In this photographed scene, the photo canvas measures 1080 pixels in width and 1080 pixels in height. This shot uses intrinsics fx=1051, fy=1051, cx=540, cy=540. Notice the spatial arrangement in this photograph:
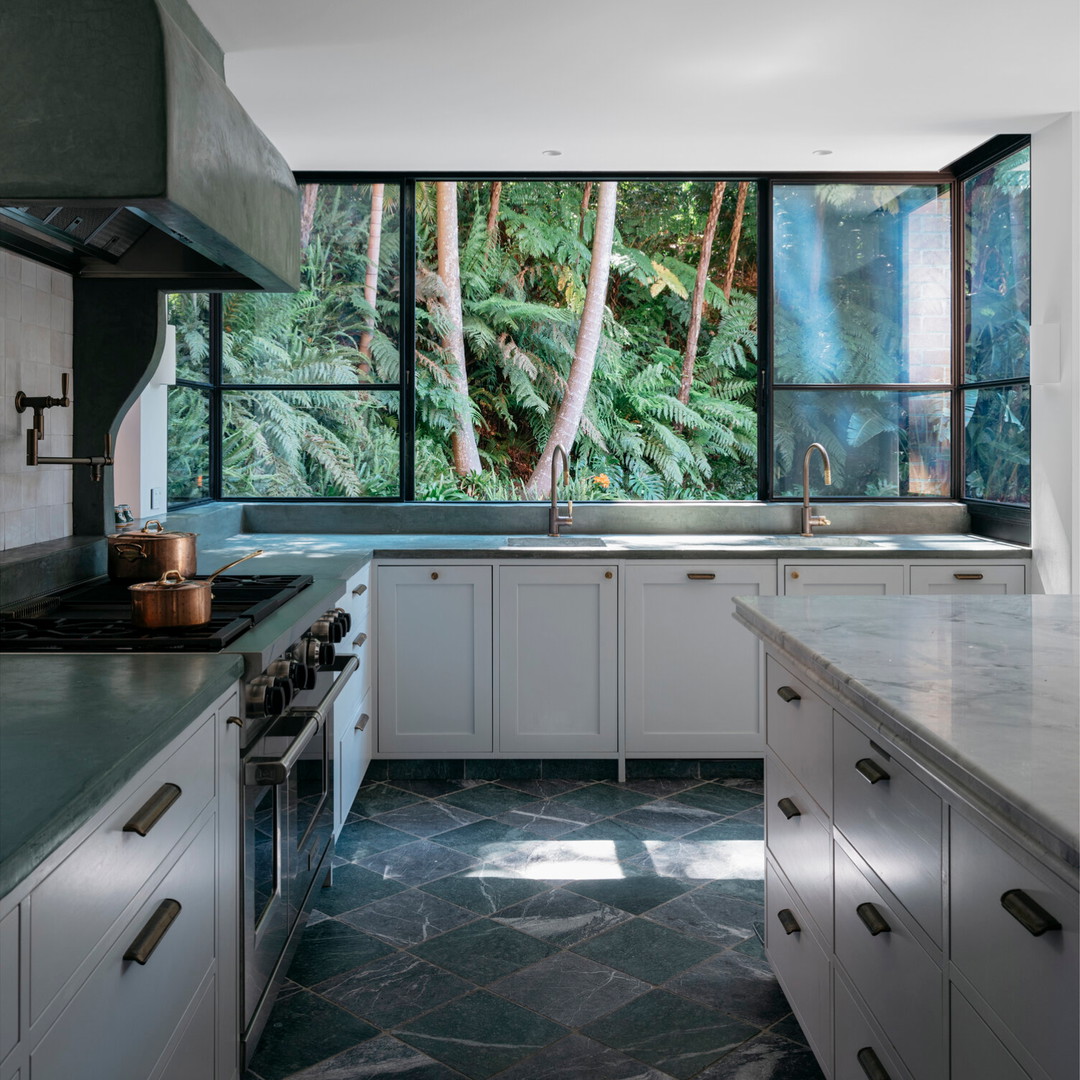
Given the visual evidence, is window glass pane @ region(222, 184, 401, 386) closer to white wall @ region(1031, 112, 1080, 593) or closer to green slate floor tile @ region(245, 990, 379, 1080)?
white wall @ region(1031, 112, 1080, 593)

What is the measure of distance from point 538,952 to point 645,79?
2691mm

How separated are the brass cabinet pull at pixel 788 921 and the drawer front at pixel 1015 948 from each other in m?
0.86

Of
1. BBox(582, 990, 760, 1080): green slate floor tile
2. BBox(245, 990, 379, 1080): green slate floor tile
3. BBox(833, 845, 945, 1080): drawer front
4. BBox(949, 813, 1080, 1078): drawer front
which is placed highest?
BBox(949, 813, 1080, 1078): drawer front

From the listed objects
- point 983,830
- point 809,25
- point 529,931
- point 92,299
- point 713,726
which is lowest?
point 529,931

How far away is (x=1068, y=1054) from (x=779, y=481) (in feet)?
12.4

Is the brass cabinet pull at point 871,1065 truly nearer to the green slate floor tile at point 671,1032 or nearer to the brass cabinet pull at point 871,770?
the brass cabinet pull at point 871,770

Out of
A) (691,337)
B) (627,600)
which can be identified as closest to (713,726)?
(627,600)

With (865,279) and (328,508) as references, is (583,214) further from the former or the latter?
(328,508)

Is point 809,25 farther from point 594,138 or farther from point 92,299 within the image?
point 92,299

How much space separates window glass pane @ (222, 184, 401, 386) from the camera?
15.0 ft

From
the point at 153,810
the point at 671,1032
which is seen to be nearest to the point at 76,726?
the point at 153,810

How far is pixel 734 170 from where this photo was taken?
454cm

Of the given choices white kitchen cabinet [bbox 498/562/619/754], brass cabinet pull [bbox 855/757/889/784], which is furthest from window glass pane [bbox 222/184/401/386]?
brass cabinet pull [bbox 855/757/889/784]

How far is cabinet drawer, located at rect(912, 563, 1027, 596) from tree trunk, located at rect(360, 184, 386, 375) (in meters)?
2.50
